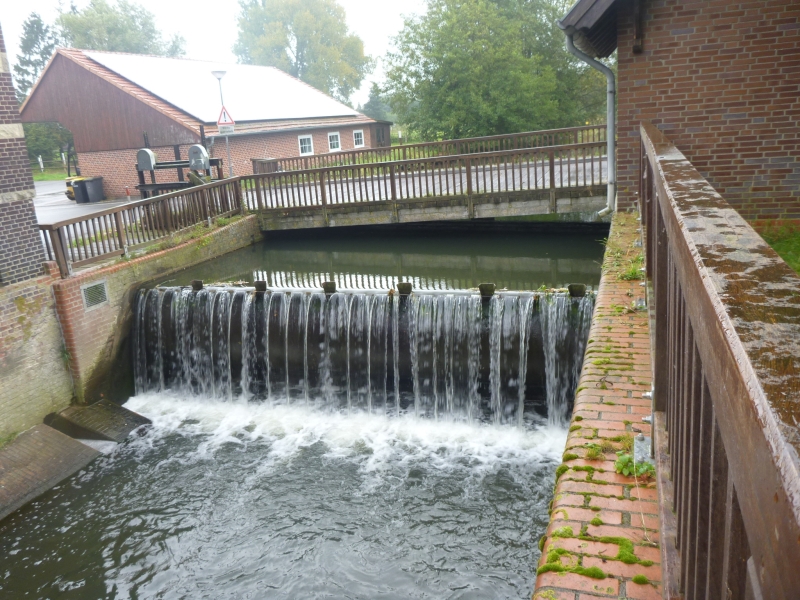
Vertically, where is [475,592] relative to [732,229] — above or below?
below

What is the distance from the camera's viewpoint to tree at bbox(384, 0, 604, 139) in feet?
87.7

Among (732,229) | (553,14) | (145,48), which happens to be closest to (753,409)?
(732,229)

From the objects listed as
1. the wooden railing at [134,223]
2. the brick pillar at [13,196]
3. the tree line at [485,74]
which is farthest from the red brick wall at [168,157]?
the brick pillar at [13,196]

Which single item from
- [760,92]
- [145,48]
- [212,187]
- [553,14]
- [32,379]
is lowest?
[32,379]

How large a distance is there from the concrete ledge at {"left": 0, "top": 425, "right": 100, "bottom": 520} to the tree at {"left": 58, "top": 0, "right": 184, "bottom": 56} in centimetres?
5634

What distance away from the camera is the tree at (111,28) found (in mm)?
55500

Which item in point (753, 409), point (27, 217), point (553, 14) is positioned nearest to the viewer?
point (753, 409)

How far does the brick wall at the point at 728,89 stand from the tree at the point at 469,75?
772 inches

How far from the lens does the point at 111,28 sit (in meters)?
57.3

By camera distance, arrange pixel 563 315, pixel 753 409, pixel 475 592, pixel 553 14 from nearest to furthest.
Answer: pixel 753 409 → pixel 475 592 → pixel 563 315 → pixel 553 14

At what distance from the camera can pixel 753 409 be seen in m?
0.68

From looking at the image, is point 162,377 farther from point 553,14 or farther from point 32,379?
point 553,14

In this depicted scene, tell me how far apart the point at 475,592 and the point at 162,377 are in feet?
21.3

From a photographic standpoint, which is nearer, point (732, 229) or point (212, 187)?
point (732, 229)
